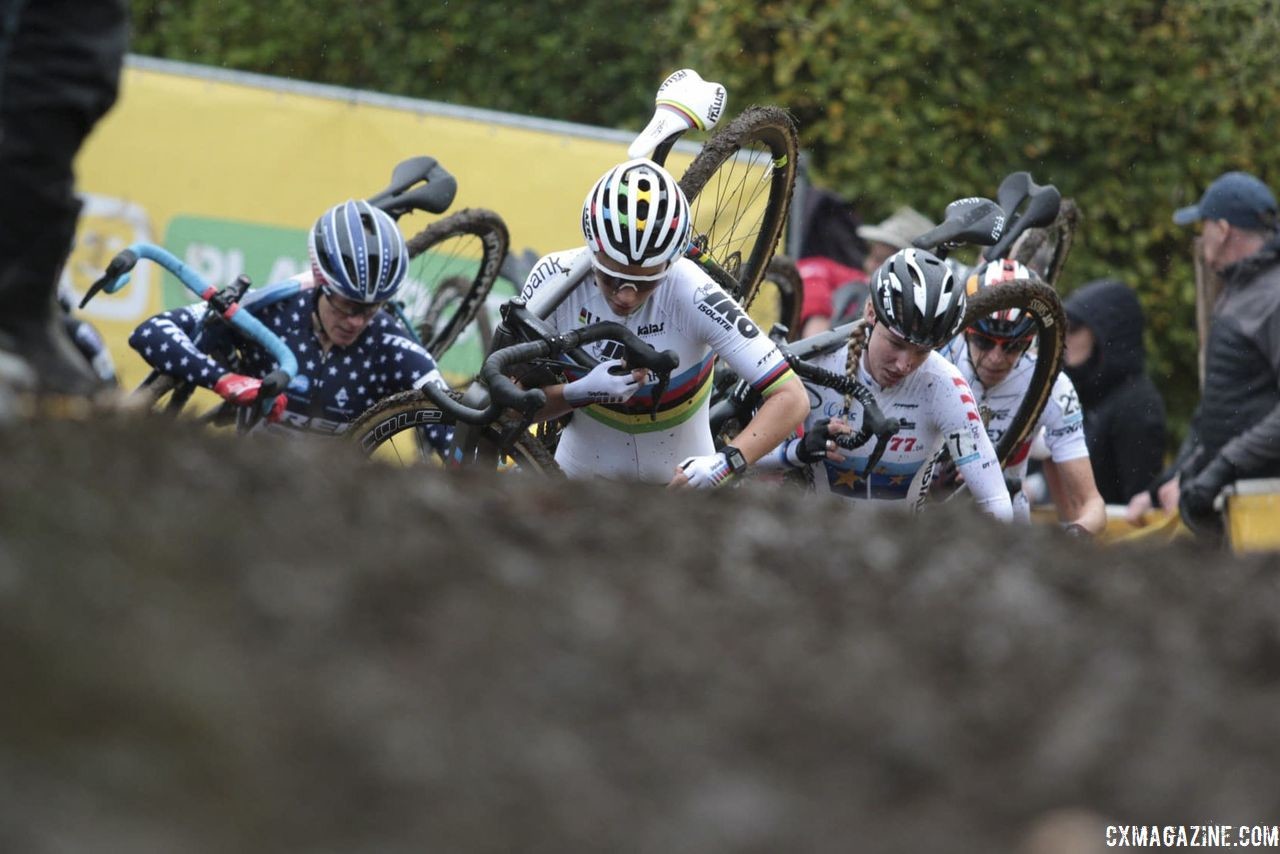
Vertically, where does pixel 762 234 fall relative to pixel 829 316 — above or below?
above

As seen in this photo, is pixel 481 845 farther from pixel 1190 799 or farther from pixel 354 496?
pixel 354 496

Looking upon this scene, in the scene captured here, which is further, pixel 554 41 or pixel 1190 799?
→ pixel 554 41

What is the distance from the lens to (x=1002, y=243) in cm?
993

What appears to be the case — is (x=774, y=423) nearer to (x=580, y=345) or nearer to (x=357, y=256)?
(x=580, y=345)

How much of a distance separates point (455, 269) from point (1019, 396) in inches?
122

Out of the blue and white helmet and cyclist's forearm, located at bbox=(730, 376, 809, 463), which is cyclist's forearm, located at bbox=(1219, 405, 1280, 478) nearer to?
cyclist's forearm, located at bbox=(730, 376, 809, 463)

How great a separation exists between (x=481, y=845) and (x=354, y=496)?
3.83 ft

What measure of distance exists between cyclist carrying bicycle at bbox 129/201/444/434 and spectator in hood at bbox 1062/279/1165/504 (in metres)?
5.16

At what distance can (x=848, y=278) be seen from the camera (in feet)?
44.5

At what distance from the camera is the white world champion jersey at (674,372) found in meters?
7.45

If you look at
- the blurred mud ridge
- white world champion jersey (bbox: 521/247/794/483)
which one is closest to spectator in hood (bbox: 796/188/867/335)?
white world champion jersey (bbox: 521/247/794/483)

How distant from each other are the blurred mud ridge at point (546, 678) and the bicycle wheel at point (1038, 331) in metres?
5.61

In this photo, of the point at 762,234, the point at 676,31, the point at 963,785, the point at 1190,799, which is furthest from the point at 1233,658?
the point at 676,31

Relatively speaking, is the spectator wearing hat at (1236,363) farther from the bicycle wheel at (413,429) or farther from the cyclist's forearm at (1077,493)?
the bicycle wheel at (413,429)
